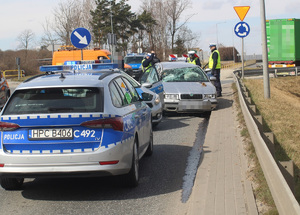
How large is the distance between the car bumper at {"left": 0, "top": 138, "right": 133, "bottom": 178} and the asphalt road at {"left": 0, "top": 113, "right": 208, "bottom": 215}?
39 centimetres

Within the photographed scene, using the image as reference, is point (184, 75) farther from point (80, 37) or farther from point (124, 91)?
point (124, 91)

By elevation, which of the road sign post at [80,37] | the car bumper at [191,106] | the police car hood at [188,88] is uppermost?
the road sign post at [80,37]

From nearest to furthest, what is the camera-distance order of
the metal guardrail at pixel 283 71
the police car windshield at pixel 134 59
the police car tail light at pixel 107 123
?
the police car tail light at pixel 107 123, the metal guardrail at pixel 283 71, the police car windshield at pixel 134 59

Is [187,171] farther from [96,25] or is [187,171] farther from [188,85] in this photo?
[96,25]

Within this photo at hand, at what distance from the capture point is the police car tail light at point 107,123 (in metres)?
5.69

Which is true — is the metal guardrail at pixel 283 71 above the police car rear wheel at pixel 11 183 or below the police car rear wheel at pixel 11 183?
above

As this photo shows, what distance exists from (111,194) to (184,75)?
9.40m

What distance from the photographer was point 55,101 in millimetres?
5891

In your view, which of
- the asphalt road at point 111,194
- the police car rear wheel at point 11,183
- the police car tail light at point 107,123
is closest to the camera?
the asphalt road at point 111,194

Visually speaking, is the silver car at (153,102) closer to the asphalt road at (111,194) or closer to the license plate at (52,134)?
the asphalt road at (111,194)

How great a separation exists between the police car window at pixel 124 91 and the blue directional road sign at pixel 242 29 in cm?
1337

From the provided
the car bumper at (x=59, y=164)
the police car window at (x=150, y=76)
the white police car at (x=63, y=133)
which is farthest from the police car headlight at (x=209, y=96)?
the car bumper at (x=59, y=164)

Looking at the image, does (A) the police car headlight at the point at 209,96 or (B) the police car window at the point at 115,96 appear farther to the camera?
(A) the police car headlight at the point at 209,96

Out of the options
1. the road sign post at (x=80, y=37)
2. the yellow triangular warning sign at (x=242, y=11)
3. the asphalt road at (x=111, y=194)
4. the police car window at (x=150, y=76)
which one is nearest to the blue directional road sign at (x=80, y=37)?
the road sign post at (x=80, y=37)
